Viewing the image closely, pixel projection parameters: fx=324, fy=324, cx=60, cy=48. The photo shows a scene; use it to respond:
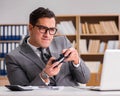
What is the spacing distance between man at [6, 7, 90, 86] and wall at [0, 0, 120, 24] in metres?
3.79

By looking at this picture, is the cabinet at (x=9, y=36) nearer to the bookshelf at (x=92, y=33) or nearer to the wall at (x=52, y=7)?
the bookshelf at (x=92, y=33)

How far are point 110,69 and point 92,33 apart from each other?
4314mm

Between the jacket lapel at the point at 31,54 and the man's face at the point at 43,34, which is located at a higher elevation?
the man's face at the point at 43,34

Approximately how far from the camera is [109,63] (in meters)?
1.57

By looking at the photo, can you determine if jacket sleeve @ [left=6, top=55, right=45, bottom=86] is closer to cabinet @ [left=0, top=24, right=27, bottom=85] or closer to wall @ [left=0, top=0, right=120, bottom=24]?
cabinet @ [left=0, top=24, right=27, bottom=85]

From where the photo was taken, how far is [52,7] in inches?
242

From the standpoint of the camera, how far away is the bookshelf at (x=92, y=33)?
5824mm

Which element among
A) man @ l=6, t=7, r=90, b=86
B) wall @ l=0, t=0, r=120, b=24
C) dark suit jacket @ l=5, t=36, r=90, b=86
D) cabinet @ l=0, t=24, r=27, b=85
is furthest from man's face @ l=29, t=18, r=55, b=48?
wall @ l=0, t=0, r=120, b=24

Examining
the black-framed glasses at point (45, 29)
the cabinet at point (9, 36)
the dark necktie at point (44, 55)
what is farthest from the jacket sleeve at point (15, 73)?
the cabinet at point (9, 36)

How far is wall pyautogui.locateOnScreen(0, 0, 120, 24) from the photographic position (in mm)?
6074

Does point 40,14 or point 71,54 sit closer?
point 71,54

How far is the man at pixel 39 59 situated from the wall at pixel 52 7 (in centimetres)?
379

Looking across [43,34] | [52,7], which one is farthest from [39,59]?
[52,7]

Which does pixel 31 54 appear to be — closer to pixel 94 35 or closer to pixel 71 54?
pixel 71 54
